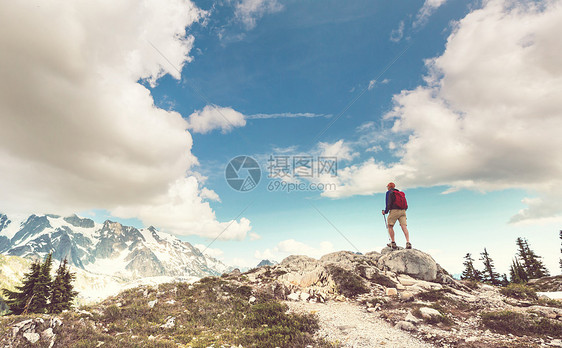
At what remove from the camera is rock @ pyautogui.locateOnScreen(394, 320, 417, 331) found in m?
12.1

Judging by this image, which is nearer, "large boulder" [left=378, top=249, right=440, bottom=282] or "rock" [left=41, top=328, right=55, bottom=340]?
"rock" [left=41, top=328, right=55, bottom=340]

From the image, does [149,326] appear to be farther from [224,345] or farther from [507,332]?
[507,332]

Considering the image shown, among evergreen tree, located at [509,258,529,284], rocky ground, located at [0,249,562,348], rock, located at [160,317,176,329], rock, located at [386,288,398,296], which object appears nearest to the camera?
rocky ground, located at [0,249,562,348]

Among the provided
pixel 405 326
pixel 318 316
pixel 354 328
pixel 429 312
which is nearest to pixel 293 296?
pixel 318 316

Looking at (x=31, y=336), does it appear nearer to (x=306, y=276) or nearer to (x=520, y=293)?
(x=306, y=276)

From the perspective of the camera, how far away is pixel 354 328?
496 inches

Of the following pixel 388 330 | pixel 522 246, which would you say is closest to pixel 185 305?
pixel 388 330

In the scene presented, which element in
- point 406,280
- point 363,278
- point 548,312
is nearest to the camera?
point 548,312

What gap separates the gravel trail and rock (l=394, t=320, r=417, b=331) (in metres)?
0.32

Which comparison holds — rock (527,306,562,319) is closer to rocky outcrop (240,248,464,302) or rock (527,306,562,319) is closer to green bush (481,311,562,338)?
green bush (481,311,562,338)

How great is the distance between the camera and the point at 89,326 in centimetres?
1373

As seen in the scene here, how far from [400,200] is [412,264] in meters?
5.90

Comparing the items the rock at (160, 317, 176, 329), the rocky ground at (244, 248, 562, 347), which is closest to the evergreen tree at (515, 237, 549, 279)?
the rocky ground at (244, 248, 562, 347)

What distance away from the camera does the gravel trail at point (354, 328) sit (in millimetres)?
10852
